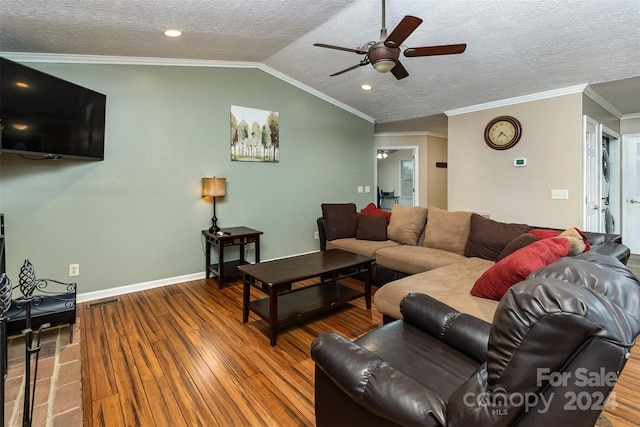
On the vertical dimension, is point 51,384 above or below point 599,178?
below

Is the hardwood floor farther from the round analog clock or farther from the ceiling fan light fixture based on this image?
the round analog clock

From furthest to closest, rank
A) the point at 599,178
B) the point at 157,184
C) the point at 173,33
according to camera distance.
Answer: the point at 599,178 < the point at 157,184 < the point at 173,33

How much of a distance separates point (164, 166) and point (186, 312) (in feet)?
5.93

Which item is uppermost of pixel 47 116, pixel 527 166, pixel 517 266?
pixel 47 116

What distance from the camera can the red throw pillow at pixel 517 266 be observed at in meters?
1.86

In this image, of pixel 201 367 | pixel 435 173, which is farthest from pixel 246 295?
pixel 435 173

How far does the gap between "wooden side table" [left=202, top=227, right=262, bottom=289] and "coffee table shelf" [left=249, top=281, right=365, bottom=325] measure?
1038mm

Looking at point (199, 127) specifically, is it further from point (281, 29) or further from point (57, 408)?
point (57, 408)

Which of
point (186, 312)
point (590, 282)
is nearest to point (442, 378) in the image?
point (590, 282)

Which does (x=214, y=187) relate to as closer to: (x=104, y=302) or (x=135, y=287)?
(x=135, y=287)

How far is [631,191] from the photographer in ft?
18.5

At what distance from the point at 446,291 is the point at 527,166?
10.1ft

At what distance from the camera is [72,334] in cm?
263

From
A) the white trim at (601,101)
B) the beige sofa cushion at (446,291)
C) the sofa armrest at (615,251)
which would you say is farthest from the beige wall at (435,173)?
the sofa armrest at (615,251)
